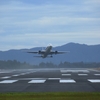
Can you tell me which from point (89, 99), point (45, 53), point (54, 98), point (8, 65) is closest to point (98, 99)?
point (89, 99)

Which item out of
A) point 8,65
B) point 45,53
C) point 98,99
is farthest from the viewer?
point 8,65

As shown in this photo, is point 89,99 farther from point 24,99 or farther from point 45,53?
point 45,53

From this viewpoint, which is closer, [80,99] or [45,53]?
[80,99]

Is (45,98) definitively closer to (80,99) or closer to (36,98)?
(36,98)

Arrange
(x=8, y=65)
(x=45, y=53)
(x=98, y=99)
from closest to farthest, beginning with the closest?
(x=98, y=99), (x=45, y=53), (x=8, y=65)

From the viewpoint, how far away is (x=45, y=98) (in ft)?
42.3

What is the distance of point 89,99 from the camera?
1230cm

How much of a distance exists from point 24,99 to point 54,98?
1.19m

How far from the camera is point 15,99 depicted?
12.6 meters

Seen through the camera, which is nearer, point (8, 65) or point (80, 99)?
point (80, 99)

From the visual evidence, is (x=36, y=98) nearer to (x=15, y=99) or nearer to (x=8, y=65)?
(x=15, y=99)

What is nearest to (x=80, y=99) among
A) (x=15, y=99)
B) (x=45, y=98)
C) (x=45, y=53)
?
(x=45, y=98)

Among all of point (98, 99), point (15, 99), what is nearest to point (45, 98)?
point (15, 99)

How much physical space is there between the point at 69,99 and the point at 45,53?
7385cm
